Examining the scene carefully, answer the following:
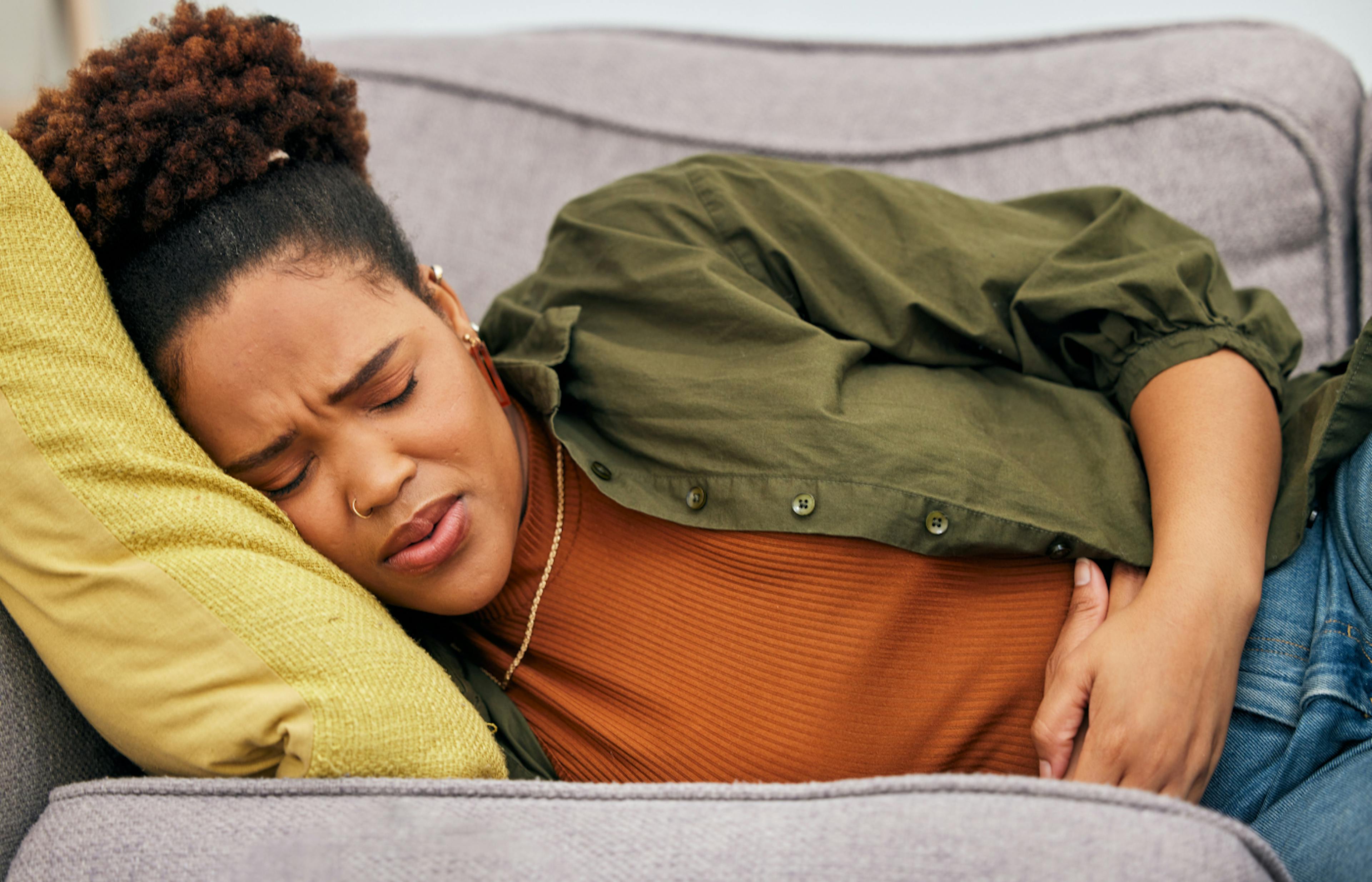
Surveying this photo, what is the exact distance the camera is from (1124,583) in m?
0.84

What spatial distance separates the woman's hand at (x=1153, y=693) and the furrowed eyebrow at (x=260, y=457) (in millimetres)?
621

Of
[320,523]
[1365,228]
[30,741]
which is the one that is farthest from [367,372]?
[1365,228]

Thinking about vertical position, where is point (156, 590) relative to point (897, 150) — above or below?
below

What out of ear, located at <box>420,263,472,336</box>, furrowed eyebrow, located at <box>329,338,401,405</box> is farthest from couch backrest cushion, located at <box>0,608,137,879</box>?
ear, located at <box>420,263,472,336</box>

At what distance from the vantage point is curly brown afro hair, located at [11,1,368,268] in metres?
0.79

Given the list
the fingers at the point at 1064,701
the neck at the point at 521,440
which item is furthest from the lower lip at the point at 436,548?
the fingers at the point at 1064,701

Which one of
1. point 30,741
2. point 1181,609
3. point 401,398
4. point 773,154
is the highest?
point 773,154

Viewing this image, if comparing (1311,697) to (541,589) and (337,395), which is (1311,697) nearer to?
(541,589)

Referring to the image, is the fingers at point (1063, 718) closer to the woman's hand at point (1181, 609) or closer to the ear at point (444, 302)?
the woman's hand at point (1181, 609)

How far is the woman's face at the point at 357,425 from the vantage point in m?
0.79

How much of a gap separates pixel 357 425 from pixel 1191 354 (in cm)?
71

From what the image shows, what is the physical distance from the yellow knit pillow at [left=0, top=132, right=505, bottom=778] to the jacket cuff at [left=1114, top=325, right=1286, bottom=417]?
64cm

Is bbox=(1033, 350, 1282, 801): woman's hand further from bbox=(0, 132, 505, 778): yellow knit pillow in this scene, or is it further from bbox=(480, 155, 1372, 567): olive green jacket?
bbox=(0, 132, 505, 778): yellow knit pillow

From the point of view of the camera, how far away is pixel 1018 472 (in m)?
0.83
